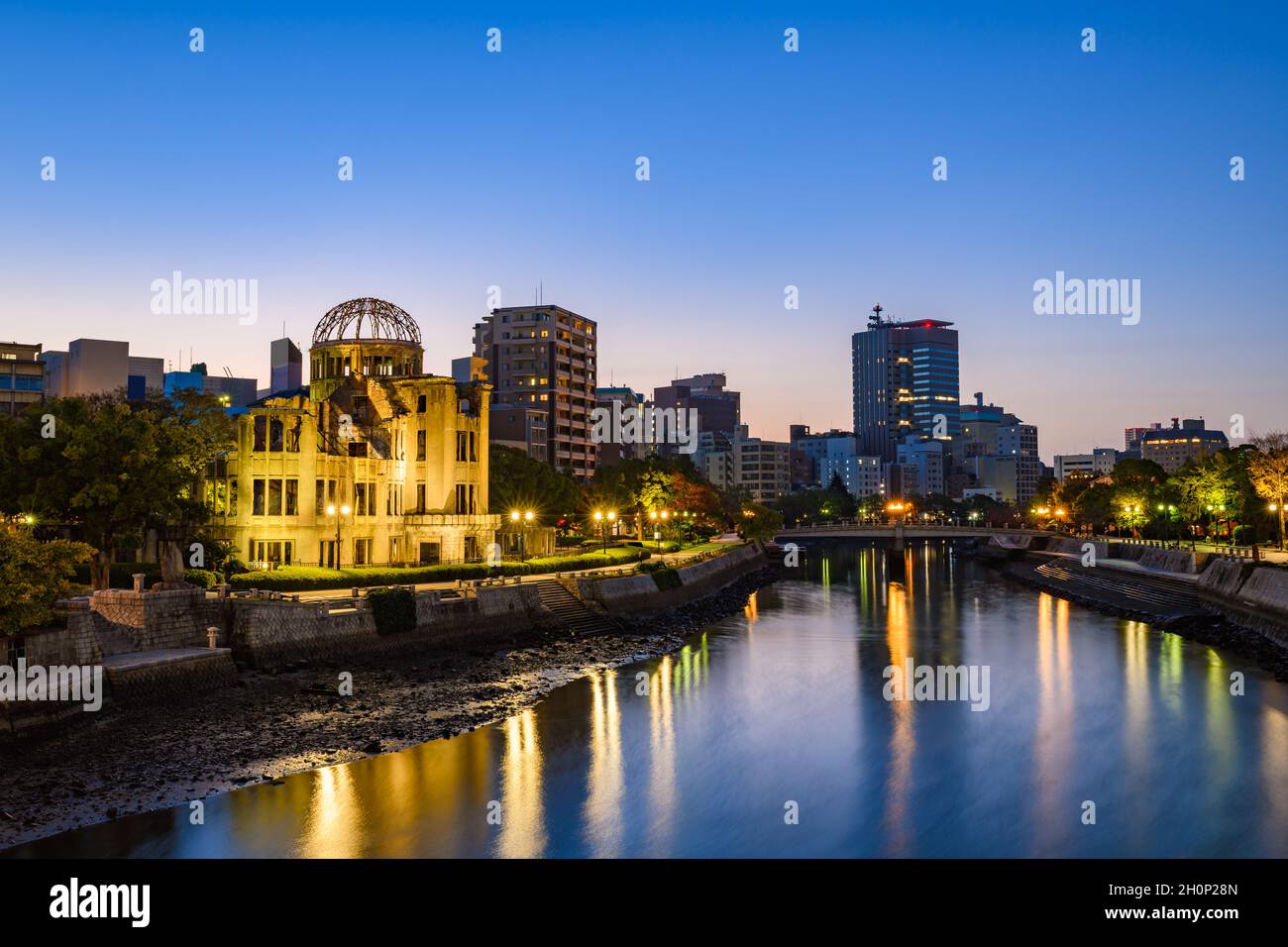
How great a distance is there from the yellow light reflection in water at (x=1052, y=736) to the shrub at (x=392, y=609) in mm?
29513

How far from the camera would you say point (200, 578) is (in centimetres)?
4669

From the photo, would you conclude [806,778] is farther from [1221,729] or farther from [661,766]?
[1221,729]

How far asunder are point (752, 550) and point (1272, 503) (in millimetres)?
67396

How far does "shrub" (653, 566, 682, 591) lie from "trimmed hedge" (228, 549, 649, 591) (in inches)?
178

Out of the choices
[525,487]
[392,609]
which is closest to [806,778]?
[392,609]

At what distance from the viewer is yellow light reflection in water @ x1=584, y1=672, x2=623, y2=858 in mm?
25656

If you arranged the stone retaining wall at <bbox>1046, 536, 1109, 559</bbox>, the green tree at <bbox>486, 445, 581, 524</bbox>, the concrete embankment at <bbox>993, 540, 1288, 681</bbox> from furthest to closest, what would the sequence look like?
the stone retaining wall at <bbox>1046, 536, 1109, 559</bbox> → the green tree at <bbox>486, 445, 581, 524</bbox> → the concrete embankment at <bbox>993, 540, 1288, 681</bbox>

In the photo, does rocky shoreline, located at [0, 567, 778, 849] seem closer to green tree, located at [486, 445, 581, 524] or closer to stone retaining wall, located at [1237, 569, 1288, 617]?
green tree, located at [486, 445, 581, 524]

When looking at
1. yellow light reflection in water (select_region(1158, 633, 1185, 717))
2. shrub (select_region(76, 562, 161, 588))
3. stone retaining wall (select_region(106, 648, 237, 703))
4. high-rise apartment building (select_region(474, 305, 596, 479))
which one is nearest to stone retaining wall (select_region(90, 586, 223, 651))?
stone retaining wall (select_region(106, 648, 237, 703))

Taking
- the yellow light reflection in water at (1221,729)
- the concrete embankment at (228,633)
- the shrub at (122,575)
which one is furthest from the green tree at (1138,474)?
the shrub at (122,575)

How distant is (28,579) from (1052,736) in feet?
120

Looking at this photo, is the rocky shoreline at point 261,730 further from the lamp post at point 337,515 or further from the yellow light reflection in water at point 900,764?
the yellow light reflection in water at point 900,764
